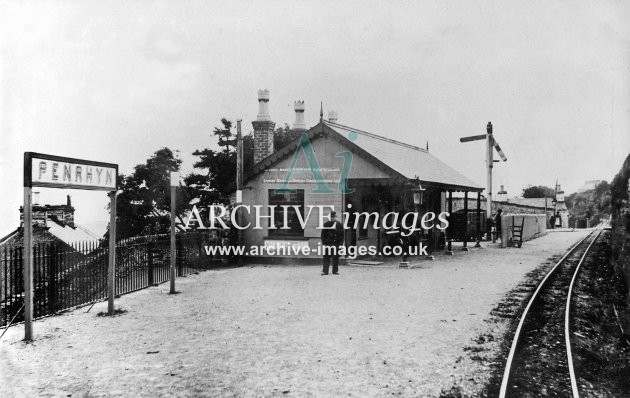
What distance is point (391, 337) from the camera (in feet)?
24.0

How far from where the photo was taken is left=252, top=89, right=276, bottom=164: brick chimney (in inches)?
714

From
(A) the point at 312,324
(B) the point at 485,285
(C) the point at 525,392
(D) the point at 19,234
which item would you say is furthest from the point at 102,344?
(D) the point at 19,234

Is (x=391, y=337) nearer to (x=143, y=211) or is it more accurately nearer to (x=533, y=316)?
(x=533, y=316)

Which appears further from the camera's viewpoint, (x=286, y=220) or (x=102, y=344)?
(x=286, y=220)

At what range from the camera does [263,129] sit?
18.2 m

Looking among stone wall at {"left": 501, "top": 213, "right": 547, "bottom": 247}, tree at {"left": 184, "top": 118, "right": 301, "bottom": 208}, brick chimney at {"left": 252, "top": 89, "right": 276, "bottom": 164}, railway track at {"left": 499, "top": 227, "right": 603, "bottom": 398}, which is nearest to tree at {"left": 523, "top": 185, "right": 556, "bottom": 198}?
stone wall at {"left": 501, "top": 213, "right": 547, "bottom": 247}

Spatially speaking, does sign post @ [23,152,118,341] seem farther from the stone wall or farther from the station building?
the stone wall

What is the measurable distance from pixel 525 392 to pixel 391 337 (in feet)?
7.59

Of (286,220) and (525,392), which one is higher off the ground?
(286,220)

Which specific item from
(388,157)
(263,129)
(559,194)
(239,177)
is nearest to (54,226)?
(239,177)

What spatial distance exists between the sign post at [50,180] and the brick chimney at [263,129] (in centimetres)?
934

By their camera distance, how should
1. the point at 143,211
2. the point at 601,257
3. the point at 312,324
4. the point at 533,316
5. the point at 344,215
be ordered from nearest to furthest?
1. the point at 312,324
2. the point at 533,316
3. the point at 344,215
4. the point at 601,257
5. the point at 143,211

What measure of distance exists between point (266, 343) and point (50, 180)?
387cm

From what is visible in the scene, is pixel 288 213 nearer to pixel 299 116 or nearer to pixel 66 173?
pixel 299 116
